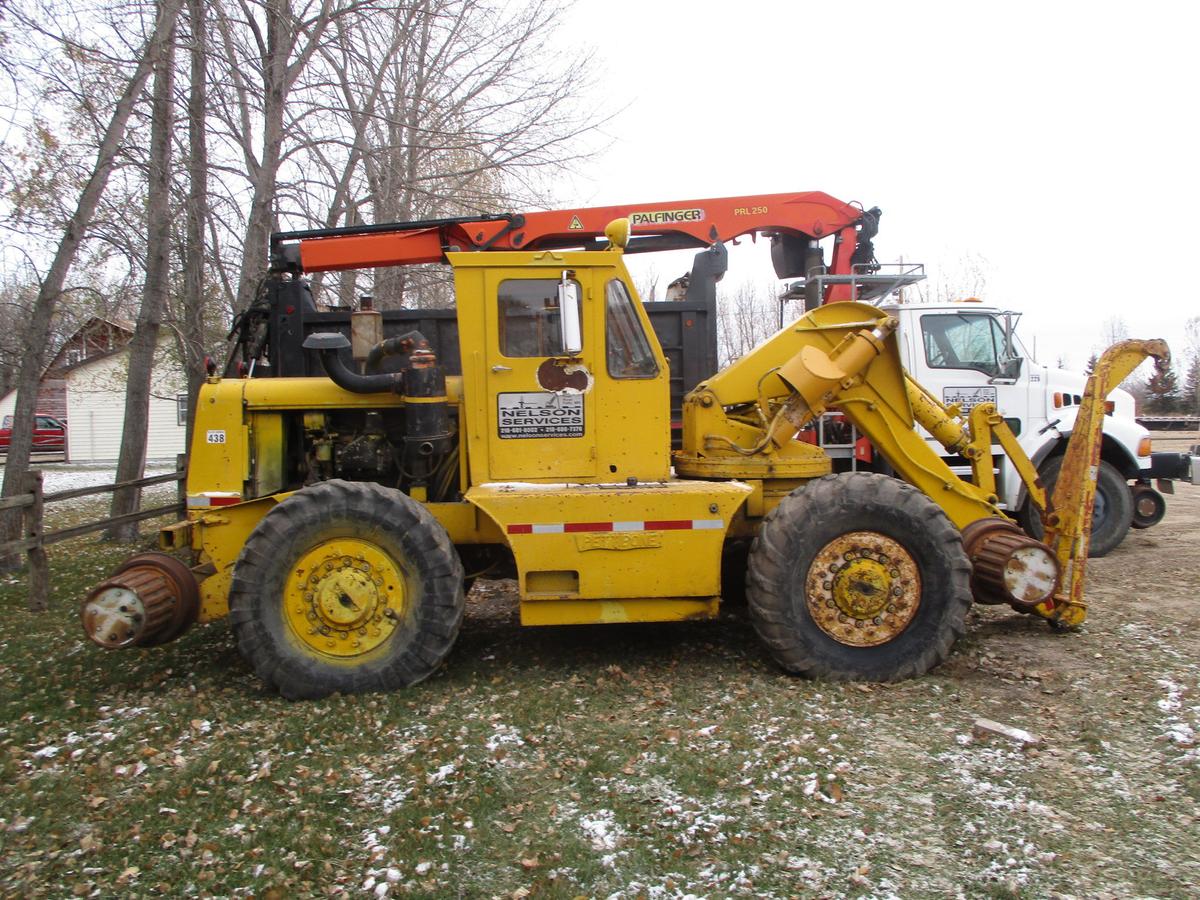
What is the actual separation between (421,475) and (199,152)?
8426 mm

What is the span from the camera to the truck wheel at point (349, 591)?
5188 millimetres

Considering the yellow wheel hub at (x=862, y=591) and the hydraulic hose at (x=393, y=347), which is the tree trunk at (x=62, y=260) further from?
the yellow wheel hub at (x=862, y=591)

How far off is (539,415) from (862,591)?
7.54ft

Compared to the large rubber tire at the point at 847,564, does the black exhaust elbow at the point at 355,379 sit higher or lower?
higher

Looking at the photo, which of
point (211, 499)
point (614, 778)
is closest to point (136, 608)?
point (211, 499)

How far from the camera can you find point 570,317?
17.8ft

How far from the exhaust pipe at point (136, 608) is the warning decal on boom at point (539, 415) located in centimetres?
225

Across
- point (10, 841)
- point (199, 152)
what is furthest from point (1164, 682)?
point (199, 152)

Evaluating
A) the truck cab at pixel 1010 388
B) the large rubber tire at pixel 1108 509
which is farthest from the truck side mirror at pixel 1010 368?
the large rubber tire at pixel 1108 509

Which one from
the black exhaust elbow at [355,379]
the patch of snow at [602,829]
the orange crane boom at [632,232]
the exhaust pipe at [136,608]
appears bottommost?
the patch of snow at [602,829]

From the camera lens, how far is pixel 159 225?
423 inches

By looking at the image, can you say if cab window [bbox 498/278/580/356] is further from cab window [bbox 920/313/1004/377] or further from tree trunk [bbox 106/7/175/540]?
tree trunk [bbox 106/7/175/540]

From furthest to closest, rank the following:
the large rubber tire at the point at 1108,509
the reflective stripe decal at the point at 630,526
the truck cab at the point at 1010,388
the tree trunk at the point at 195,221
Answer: the tree trunk at the point at 195,221 → the large rubber tire at the point at 1108,509 → the truck cab at the point at 1010,388 → the reflective stripe decal at the point at 630,526

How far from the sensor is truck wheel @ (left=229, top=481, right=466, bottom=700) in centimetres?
519
